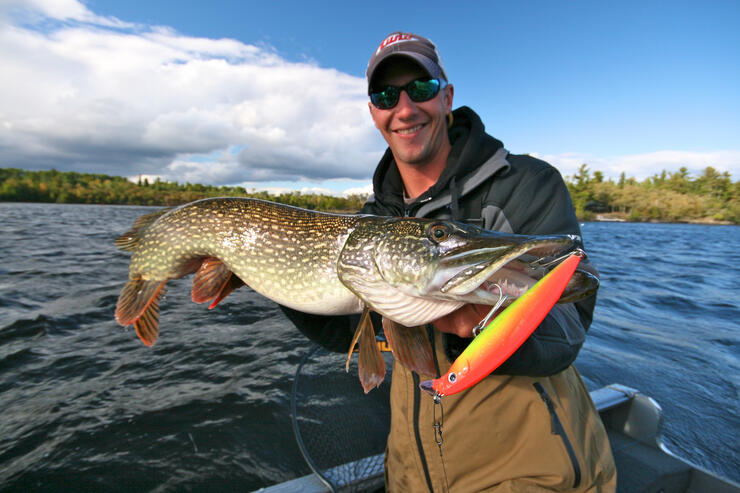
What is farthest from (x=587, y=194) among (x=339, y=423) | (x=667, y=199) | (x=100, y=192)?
(x=100, y=192)

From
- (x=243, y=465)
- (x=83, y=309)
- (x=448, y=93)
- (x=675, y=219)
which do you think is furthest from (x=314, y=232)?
(x=675, y=219)

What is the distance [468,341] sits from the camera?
1381 millimetres

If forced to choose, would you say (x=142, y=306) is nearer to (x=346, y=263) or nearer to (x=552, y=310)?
(x=346, y=263)

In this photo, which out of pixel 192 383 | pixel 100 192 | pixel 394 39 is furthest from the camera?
pixel 100 192

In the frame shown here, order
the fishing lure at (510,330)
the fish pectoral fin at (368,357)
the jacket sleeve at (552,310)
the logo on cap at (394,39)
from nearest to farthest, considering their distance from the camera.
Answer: the fishing lure at (510,330)
the jacket sleeve at (552,310)
the fish pectoral fin at (368,357)
the logo on cap at (394,39)

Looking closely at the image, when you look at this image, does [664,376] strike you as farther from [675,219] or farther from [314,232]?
[675,219]

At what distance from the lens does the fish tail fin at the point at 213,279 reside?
1678 millimetres

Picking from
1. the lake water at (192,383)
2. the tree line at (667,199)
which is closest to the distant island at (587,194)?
the tree line at (667,199)

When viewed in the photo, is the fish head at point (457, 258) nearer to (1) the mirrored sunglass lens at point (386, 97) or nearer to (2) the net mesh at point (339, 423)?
(1) the mirrored sunglass lens at point (386, 97)

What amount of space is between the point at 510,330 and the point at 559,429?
2.22 feet

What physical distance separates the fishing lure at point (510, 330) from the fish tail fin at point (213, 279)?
1221 millimetres

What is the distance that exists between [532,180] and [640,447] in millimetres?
1829

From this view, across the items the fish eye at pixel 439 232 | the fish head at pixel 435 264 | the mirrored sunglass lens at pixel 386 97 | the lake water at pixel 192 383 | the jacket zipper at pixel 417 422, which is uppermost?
the mirrored sunglass lens at pixel 386 97

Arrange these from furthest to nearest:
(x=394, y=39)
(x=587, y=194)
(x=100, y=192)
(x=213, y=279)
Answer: (x=587, y=194)
(x=100, y=192)
(x=394, y=39)
(x=213, y=279)
